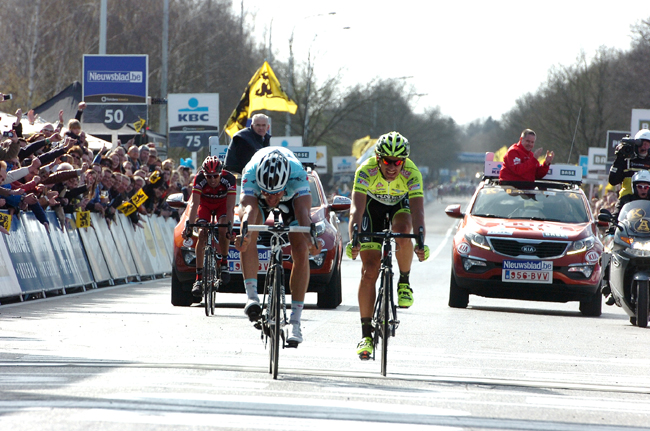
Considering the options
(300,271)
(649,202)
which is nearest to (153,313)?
(300,271)

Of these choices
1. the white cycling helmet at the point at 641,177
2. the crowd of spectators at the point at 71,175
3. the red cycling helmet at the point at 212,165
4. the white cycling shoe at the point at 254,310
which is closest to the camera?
the white cycling shoe at the point at 254,310

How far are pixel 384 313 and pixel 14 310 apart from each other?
260 inches

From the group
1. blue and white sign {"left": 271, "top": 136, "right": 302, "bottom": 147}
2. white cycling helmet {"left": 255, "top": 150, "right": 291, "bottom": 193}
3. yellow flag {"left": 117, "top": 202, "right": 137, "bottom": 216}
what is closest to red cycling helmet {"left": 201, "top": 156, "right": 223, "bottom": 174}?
white cycling helmet {"left": 255, "top": 150, "right": 291, "bottom": 193}

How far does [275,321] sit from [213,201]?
5.86 meters

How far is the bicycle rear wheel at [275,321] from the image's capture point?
7617 millimetres

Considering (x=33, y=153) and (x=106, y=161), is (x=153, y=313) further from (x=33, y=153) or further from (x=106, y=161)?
(x=106, y=161)

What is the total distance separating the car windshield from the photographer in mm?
665

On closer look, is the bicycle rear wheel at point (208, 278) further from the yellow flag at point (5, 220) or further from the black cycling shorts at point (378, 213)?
the black cycling shorts at point (378, 213)

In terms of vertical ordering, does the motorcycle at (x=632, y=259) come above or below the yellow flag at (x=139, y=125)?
below

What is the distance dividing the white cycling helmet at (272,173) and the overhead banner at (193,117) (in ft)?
78.3

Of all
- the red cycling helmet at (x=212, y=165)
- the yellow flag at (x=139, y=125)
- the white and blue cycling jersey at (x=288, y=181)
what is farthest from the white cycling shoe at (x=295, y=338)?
the yellow flag at (x=139, y=125)

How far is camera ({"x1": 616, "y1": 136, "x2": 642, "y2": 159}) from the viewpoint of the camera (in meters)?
15.3

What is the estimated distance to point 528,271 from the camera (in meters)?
14.5

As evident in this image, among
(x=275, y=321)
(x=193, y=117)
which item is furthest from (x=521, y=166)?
(x=193, y=117)
